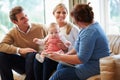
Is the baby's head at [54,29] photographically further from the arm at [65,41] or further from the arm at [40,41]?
the arm at [40,41]

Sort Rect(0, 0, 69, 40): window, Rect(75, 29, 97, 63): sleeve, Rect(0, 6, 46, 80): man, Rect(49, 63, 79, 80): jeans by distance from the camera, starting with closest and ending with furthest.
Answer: Rect(75, 29, 97, 63): sleeve
Rect(49, 63, 79, 80): jeans
Rect(0, 6, 46, 80): man
Rect(0, 0, 69, 40): window

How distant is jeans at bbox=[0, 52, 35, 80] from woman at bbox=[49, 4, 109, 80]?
0.67 metres

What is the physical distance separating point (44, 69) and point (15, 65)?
541 millimetres

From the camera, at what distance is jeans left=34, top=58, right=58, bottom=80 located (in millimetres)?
2789

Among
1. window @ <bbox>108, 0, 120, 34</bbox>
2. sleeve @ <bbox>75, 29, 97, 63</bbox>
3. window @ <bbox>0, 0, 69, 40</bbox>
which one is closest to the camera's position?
sleeve @ <bbox>75, 29, 97, 63</bbox>

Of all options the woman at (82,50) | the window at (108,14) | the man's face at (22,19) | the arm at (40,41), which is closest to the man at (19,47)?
the man's face at (22,19)

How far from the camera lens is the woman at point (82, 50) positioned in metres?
2.25

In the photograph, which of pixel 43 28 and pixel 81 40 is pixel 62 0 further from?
pixel 81 40

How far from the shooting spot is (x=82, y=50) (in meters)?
2.23

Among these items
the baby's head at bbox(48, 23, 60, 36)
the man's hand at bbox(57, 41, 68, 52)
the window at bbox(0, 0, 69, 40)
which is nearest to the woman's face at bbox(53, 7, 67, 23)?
the baby's head at bbox(48, 23, 60, 36)

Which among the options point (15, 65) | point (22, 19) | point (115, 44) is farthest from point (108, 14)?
point (15, 65)

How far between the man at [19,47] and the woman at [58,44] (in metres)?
0.11

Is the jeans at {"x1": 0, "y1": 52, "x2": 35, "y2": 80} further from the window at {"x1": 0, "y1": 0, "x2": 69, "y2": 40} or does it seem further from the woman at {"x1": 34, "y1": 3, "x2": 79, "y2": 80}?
the window at {"x1": 0, "y1": 0, "x2": 69, "y2": 40}

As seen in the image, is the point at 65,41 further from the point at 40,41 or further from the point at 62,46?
the point at 40,41
